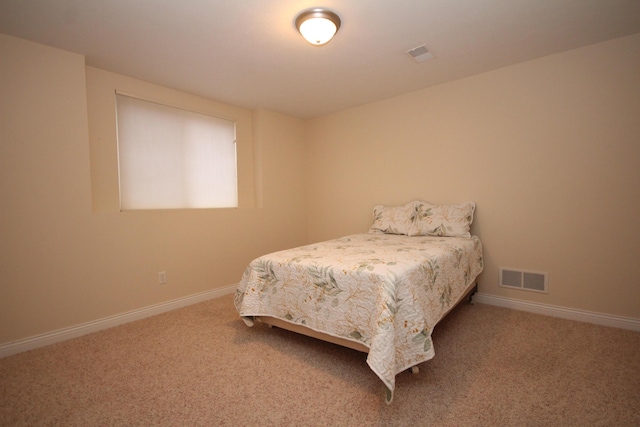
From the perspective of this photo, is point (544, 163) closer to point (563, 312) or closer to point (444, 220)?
point (444, 220)

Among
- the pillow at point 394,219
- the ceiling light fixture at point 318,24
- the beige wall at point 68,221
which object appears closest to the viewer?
the ceiling light fixture at point 318,24

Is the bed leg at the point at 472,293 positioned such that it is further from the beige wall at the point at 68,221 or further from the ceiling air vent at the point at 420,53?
the beige wall at the point at 68,221

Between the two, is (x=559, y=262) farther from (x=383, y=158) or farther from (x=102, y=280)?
(x=102, y=280)

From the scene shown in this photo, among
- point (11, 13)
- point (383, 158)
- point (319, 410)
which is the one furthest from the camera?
point (383, 158)

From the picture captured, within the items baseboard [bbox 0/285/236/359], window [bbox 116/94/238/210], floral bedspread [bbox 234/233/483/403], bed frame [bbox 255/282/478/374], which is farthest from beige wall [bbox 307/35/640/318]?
baseboard [bbox 0/285/236/359]

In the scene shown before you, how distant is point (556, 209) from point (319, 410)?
8.28 ft

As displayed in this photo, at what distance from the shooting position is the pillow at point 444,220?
2844 millimetres

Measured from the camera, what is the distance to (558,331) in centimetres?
227

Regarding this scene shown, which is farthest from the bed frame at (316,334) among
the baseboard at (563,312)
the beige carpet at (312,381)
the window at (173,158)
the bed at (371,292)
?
the window at (173,158)

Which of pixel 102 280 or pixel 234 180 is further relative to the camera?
pixel 234 180

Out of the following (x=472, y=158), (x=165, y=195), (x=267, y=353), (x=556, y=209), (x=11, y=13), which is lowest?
(x=267, y=353)

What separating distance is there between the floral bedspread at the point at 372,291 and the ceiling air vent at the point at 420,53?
1.57m

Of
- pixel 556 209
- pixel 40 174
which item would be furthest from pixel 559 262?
pixel 40 174

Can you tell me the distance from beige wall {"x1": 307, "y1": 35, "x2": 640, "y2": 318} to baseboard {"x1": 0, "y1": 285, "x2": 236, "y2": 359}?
249cm
